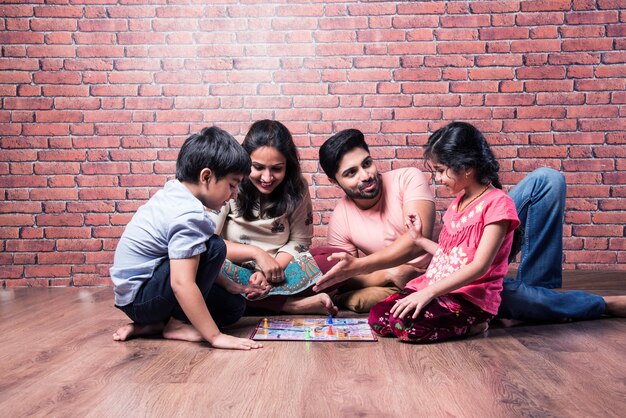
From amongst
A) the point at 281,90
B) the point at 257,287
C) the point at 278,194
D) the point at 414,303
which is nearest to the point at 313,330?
the point at 257,287

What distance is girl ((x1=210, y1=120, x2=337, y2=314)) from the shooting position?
2.29 m

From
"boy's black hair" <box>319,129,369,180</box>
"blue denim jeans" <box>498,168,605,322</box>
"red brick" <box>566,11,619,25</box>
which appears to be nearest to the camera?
"blue denim jeans" <box>498,168,605,322</box>

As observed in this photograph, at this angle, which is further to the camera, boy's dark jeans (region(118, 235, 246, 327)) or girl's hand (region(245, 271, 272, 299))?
girl's hand (region(245, 271, 272, 299))

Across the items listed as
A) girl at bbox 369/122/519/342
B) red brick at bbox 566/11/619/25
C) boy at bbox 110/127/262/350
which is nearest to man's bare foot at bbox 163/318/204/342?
boy at bbox 110/127/262/350

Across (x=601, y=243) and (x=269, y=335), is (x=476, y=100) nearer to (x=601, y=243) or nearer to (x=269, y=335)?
→ (x=601, y=243)

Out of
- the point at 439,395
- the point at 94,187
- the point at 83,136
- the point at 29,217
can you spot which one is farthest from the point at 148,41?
the point at 439,395

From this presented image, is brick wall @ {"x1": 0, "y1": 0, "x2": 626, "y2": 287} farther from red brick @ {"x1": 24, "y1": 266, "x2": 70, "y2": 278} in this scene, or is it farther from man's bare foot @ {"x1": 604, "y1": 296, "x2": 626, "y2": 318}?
man's bare foot @ {"x1": 604, "y1": 296, "x2": 626, "y2": 318}

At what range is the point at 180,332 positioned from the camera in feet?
6.32

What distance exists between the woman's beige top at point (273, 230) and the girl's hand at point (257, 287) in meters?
0.24

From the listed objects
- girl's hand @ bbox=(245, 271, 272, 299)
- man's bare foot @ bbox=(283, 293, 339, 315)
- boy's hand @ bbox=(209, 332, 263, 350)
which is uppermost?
girl's hand @ bbox=(245, 271, 272, 299)

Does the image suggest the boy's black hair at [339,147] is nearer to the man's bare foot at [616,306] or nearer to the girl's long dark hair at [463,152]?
the girl's long dark hair at [463,152]

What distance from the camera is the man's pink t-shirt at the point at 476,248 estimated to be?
6.11 ft

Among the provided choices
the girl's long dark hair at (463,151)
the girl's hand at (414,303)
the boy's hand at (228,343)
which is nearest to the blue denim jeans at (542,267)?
the girl's long dark hair at (463,151)

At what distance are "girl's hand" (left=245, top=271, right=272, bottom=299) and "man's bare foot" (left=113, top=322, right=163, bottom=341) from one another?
34 cm
